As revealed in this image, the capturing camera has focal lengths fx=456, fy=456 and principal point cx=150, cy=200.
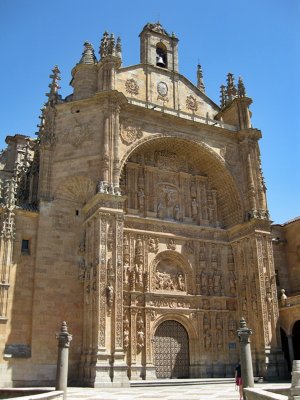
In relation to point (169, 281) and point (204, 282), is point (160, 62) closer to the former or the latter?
point (169, 281)

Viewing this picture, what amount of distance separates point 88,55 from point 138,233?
10156 mm

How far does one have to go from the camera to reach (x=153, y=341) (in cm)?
2148

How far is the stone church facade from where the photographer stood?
19.3m

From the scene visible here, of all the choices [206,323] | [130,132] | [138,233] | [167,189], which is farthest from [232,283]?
[130,132]

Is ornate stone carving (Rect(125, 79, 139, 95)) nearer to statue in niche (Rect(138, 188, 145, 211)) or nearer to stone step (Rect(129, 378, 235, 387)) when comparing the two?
statue in niche (Rect(138, 188, 145, 211))

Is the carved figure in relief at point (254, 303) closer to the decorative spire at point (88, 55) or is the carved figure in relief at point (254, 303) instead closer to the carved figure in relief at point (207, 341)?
the carved figure in relief at point (207, 341)

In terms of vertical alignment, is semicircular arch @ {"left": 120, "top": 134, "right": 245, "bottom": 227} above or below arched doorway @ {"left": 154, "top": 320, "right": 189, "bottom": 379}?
above

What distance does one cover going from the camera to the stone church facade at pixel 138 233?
63.3ft

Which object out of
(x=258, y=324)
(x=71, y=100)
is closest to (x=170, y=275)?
(x=258, y=324)

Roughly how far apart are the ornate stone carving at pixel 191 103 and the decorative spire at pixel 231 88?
2.77 m

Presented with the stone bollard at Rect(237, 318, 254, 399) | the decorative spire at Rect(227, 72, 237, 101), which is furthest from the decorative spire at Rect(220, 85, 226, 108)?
the stone bollard at Rect(237, 318, 254, 399)

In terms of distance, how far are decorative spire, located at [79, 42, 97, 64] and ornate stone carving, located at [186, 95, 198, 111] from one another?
581 cm

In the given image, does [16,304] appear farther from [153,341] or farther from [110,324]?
[153,341]

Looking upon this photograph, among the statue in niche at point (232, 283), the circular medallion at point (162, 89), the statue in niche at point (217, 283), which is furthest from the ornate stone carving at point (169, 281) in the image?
the circular medallion at point (162, 89)
